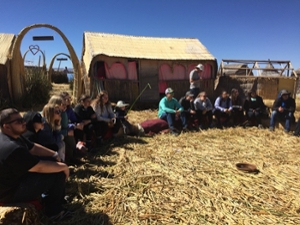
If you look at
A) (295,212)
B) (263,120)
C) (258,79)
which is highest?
(258,79)

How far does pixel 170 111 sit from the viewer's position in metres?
6.27

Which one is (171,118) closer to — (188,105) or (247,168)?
(188,105)

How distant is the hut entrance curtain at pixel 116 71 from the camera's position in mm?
9812

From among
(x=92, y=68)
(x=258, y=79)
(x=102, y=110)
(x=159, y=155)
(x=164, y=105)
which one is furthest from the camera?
(x=258, y=79)

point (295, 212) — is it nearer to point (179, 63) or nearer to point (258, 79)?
point (179, 63)

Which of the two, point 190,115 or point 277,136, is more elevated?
point 190,115

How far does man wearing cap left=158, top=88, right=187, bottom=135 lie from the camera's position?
6.25 m

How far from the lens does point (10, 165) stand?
204 centimetres

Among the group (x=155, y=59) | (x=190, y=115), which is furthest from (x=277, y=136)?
(x=155, y=59)

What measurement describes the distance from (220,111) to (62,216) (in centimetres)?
527

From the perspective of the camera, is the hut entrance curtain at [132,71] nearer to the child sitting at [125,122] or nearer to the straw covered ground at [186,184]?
the child sitting at [125,122]

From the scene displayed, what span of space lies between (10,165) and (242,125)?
634 centimetres

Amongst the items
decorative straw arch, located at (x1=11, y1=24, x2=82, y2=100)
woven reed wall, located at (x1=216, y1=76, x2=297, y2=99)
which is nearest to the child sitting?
decorative straw arch, located at (x1=11, y1=24, x2=82, y2=100)

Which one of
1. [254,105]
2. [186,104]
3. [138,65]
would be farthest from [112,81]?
[254,105]
